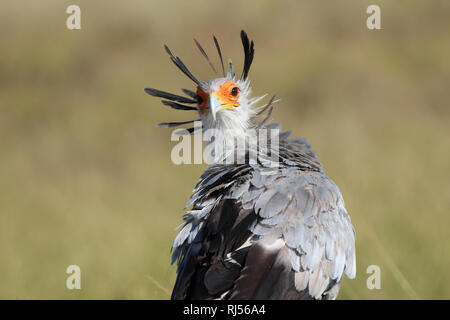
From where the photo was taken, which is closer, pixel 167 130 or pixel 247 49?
pixel 247 49

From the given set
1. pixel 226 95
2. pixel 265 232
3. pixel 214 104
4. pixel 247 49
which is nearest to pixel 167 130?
pixel 247 49

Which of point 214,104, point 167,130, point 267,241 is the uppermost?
point 214,104

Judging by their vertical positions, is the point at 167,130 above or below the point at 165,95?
below

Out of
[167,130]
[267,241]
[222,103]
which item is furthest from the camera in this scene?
[167,130]

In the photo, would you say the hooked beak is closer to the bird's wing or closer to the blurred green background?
the bird's wing

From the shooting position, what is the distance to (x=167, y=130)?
34.8 feet

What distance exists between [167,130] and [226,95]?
6.55 metres

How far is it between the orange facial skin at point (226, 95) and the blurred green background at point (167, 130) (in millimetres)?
1518

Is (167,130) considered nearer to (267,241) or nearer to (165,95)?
(165,95)

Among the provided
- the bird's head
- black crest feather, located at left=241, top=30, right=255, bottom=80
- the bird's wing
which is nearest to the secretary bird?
the bird's wing

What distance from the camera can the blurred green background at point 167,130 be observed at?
5.96 m

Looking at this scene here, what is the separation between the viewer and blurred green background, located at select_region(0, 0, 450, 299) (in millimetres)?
5961

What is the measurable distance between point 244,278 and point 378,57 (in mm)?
9415

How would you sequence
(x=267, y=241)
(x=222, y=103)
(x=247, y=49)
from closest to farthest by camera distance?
(x=267, y=241) → (x=222, y=103) → (x=247, y=49)
